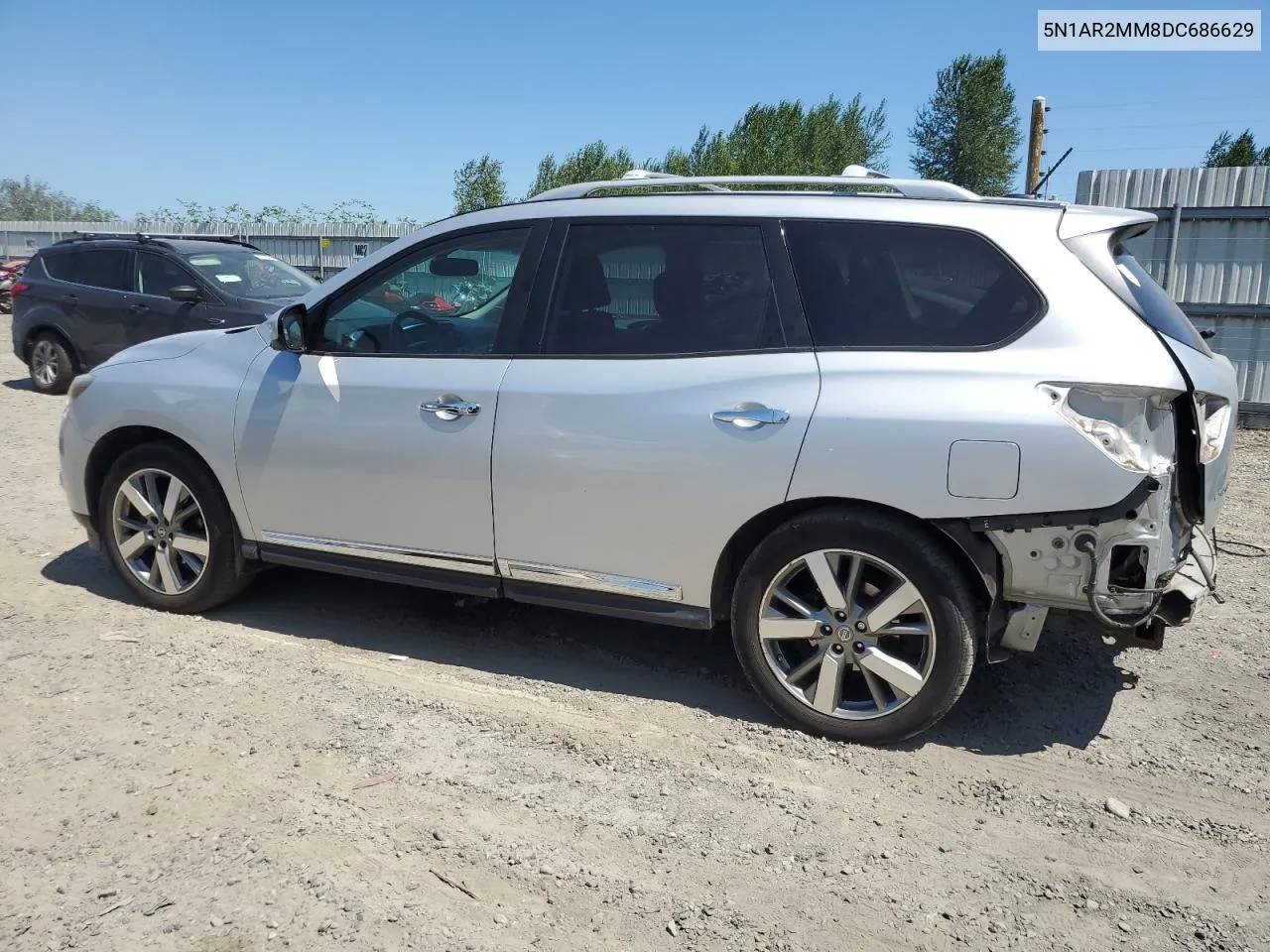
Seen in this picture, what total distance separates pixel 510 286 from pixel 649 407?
89 cm

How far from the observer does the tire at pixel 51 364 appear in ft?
39.4

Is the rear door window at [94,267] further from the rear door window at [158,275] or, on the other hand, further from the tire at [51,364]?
the tire at [51,364]

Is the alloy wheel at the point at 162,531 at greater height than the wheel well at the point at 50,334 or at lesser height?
lesser

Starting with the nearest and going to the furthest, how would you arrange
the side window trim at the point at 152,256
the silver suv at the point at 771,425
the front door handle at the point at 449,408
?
the silver suv at the point at 771,425
the front door handle at the point at 449,408
the side window trim at the point at 152,256

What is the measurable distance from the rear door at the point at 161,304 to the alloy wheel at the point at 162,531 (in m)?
6.20

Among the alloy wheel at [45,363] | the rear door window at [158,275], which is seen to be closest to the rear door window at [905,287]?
the rear door window at [158,275]

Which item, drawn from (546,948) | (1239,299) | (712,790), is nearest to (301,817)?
(546,948)

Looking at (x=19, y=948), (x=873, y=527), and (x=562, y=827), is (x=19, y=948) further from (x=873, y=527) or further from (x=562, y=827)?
(x=873, y=527)

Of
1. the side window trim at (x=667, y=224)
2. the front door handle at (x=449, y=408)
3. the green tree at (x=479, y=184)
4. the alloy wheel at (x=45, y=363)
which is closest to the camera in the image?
the side window trim at (x=667, y=224)

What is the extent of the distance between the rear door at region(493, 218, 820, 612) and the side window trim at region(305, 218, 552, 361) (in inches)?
2.8

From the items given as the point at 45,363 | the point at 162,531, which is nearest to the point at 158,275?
the point at 45,363

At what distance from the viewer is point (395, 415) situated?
429 centimetres

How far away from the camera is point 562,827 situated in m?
3.24

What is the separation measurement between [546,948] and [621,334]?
7.42 feet
